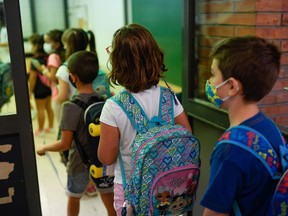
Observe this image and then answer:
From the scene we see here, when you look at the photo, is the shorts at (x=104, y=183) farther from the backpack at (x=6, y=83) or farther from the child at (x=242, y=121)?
the child at (x=242, y=121)

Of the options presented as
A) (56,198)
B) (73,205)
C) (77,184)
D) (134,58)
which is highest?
(134,58)

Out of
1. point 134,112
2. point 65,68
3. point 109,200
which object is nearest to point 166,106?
point 134,112

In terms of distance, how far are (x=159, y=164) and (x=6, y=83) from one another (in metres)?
1.06

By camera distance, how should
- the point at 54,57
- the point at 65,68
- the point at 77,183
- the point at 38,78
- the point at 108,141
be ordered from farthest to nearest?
the point at 38,78, the point at 54,57, the point at 65,68, the point at 77,183, the point at 108,141

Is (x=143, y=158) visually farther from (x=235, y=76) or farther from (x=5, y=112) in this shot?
(x=5, y=112)

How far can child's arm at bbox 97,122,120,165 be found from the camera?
1.37 m

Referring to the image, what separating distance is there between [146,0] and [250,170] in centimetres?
302

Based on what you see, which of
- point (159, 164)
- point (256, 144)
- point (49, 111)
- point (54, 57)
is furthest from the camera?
point (49, 111)

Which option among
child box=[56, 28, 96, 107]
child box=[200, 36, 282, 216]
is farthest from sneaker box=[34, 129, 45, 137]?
child box=[200, 36, 282, 216]

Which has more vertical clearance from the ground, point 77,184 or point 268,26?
point 268,26

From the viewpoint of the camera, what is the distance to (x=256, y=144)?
39.2 inches

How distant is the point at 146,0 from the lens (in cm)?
366

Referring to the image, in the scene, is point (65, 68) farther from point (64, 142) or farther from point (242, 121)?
point (242, 121)

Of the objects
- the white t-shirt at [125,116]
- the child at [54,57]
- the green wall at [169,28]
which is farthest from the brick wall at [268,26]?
the child at [54,57]
